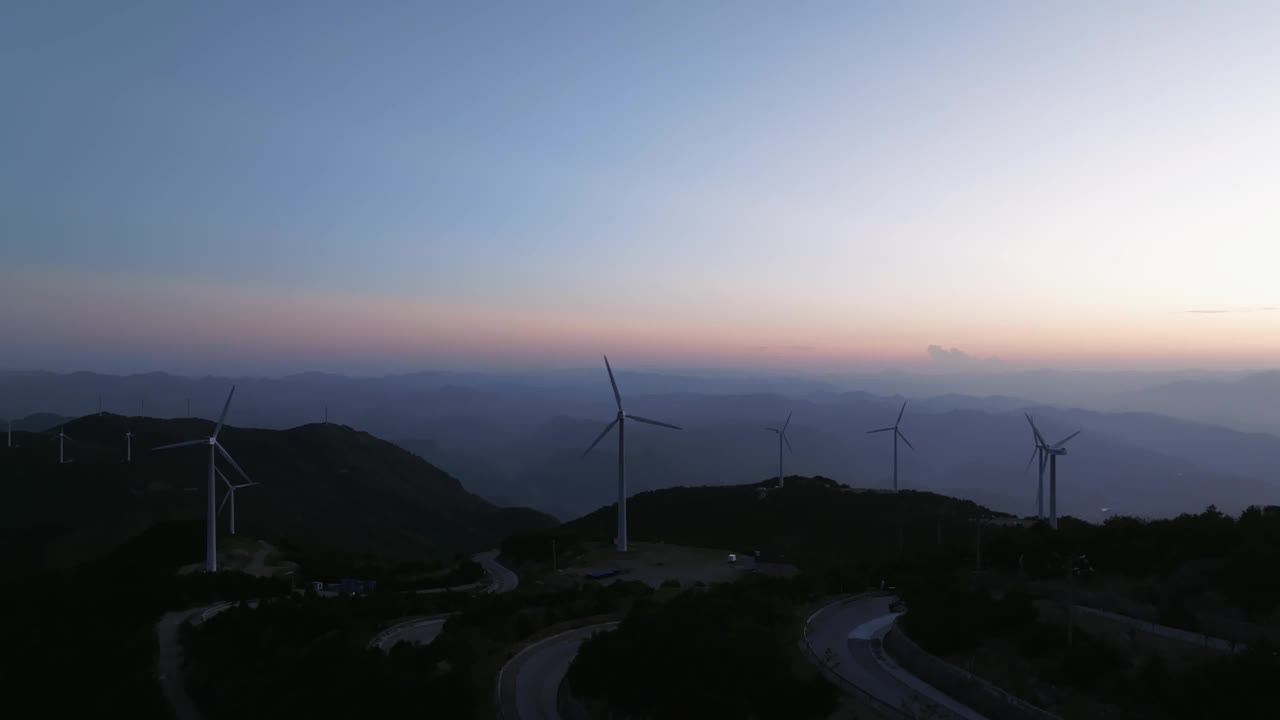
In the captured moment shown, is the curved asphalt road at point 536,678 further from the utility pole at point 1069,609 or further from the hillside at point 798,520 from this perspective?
the hillside at point 798,520

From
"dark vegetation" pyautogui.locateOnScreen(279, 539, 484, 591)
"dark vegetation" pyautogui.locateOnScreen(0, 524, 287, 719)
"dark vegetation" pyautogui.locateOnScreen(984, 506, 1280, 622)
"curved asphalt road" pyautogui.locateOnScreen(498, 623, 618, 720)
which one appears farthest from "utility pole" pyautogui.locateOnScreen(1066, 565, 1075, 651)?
"dark vegetation" pyautogui.locateOnScreen(279, 539, 484, 591)

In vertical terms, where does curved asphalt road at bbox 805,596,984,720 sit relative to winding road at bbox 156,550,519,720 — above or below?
above

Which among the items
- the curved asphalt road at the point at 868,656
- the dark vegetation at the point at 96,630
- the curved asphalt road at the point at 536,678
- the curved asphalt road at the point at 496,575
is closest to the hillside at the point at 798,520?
the curved asphalt road at the point at 496,575

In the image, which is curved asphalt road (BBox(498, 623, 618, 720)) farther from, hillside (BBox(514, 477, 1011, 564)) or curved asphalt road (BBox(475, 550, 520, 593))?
hillside (BBox(514, 477, 1011, 564))

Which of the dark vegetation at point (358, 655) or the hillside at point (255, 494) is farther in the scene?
the hillside at point (255, 494)

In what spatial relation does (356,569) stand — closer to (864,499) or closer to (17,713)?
(17,713)

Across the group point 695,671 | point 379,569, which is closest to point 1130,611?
point 695,671

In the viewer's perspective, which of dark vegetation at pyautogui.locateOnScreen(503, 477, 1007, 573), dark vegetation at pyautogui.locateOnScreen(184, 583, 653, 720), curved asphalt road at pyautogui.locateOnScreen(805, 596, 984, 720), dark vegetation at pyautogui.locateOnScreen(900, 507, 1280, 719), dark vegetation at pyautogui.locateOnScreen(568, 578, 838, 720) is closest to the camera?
dark vegetation at pyautogui.locateOnScreen(900, 507, 1280, 719)
